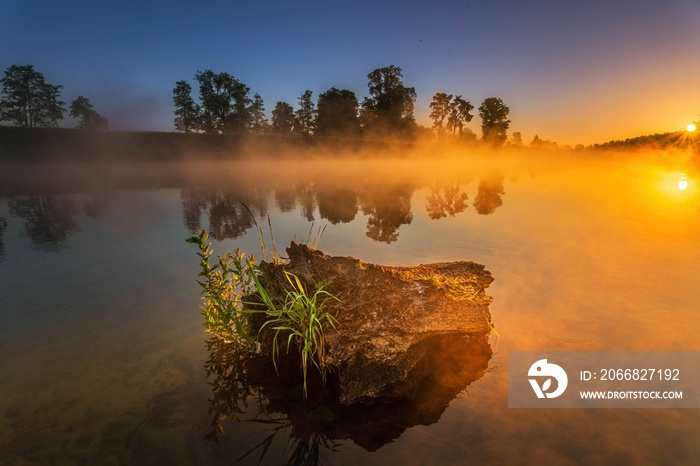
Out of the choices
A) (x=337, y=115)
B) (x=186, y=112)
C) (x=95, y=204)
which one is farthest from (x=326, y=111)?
(x=95, y=204)

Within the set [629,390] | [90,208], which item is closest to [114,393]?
[629,390]

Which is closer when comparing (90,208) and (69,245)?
(69,245)

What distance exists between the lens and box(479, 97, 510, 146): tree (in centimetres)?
12056

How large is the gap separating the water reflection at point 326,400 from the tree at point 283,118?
108072 millimetres

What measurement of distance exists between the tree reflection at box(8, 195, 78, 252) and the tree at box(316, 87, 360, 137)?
247 feet

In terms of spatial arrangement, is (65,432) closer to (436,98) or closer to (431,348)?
(431,348)

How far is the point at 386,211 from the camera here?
16047 mm

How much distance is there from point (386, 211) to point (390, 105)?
87.8 m

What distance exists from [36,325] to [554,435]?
8.26m

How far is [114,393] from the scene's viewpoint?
4.09 m

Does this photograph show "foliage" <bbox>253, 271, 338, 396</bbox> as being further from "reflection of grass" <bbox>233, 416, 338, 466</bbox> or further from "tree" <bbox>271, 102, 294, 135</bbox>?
"tree" <bbox>271, 102, 294, 135</bbox>

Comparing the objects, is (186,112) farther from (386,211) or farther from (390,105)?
(386,211)

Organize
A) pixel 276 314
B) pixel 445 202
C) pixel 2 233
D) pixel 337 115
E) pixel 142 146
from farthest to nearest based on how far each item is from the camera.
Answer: pixel 337 115 → pixel 142 146 → pixel 445 202 → pixel 2 233 → pixel 276 314

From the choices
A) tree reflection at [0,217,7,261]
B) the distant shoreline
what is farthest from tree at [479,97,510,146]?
tree reflection at [0,217,7,261]
